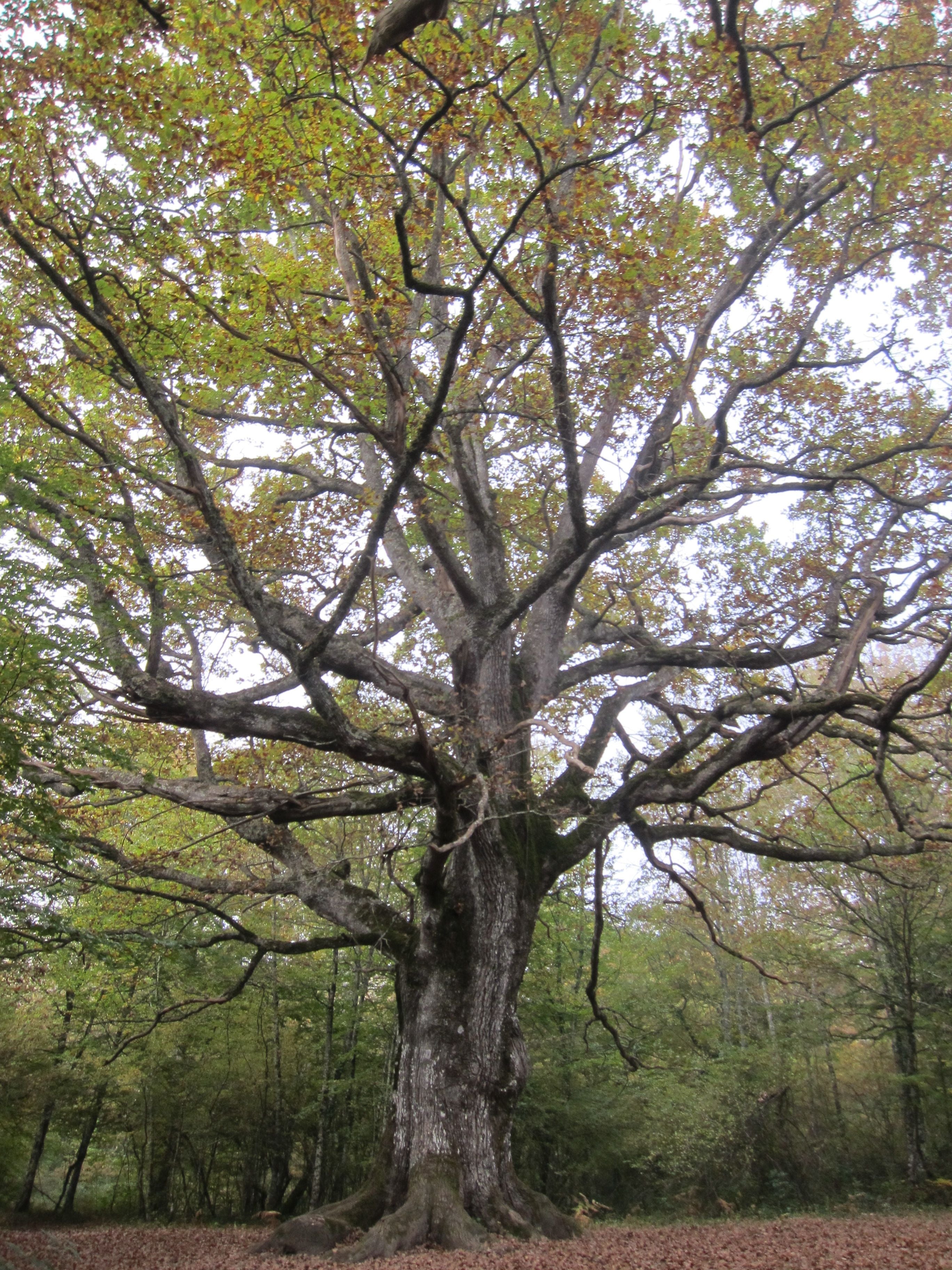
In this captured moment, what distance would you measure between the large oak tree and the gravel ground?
0.57 metres

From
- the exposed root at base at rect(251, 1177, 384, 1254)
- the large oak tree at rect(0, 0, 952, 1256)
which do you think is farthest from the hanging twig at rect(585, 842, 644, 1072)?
the exposed root at base at rect(251, 1177, 384, 1254)

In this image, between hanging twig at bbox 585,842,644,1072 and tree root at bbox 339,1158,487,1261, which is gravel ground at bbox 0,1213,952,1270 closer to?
tree root at bbox 339,1158,487,1261

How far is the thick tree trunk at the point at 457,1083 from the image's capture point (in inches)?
262

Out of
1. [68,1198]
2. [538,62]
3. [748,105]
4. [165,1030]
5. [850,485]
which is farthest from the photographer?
[68,1198]

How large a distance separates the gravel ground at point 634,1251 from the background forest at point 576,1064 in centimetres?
272

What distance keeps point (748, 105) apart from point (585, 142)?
109 cm

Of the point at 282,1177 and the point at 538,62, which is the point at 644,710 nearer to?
the point at 538,62

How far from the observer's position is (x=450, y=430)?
7.48m

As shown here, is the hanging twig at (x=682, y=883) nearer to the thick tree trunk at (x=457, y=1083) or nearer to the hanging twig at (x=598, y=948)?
the hanging twig at (x=598, y=948)

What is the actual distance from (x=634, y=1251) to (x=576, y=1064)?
7.38m

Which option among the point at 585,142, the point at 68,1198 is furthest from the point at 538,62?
the point at 68,1198

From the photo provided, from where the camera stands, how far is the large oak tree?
5.72 meters

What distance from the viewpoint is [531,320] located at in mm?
8164

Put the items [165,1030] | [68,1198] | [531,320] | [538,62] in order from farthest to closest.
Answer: [68,1198] → [165,1030] → [531,320] → [538,62]
